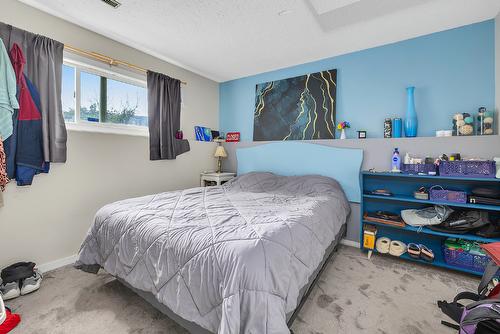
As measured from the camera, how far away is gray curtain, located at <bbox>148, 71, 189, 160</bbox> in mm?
2922

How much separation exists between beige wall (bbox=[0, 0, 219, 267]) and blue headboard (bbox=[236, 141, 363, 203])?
1182mm

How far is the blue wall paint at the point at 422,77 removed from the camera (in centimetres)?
225

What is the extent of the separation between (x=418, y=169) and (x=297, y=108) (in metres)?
1.67

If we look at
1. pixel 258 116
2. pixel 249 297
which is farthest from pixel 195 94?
pixel 249 297

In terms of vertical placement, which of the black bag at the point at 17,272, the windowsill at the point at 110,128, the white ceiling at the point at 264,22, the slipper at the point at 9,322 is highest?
the white ceiling at the point at 264,22

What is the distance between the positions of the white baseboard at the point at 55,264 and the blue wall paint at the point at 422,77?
11.5ft

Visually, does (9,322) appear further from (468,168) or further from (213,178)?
(468,168)

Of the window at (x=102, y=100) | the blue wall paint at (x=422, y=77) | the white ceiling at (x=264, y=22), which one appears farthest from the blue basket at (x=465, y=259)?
the window at (x=102, y=100)

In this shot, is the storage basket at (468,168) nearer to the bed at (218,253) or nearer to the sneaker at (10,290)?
the bed at (218,253)

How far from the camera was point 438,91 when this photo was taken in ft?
7.94

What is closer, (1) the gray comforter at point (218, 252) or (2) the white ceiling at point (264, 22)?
(1) the gray comforter at point (218, 252)

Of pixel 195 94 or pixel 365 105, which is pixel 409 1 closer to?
pixel 365 105

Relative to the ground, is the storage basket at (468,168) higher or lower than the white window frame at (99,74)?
lower

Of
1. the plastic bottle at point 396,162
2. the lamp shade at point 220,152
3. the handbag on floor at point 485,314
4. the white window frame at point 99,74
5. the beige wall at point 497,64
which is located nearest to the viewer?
the handbag on floor at point 485,314
